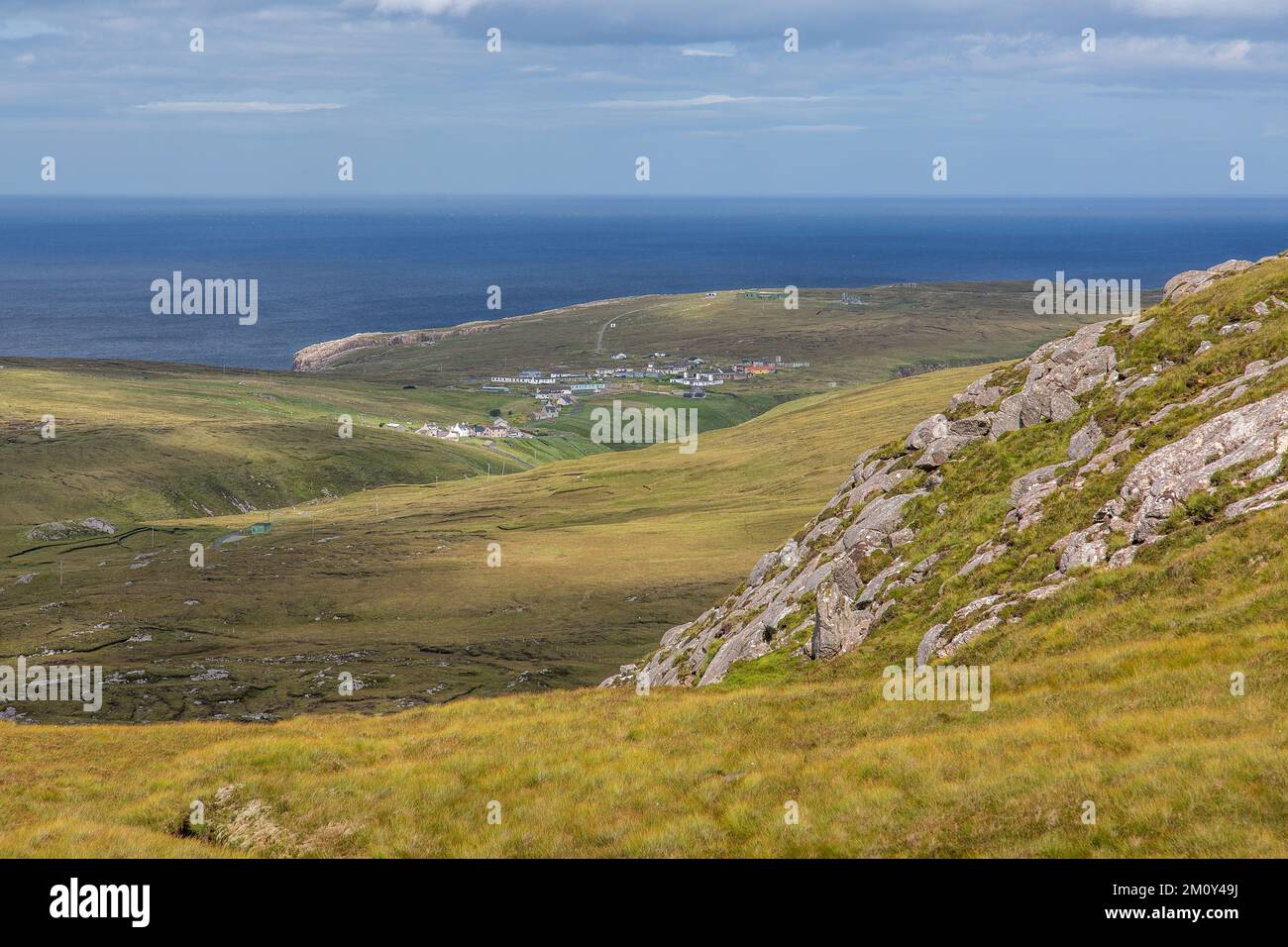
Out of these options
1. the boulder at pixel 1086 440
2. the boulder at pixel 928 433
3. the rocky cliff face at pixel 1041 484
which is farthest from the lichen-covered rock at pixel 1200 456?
the boulder at pixel 928 433

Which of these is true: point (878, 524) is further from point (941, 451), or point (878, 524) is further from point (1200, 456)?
point (1200, 456)

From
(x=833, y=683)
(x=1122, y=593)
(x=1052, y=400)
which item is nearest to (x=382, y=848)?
(x=833, y=683)

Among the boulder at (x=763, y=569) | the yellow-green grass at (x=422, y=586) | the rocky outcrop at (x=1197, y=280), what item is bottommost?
the yellow-green grass at (x=422, y=586)

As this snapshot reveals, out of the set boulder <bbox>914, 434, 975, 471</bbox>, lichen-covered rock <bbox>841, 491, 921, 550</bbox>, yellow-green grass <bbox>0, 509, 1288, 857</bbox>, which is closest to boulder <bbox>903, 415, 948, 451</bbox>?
boulder <bbox>914, 434, 975, 471</bbox>

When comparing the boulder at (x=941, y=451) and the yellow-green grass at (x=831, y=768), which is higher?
the boulder at (x=941, y=451)

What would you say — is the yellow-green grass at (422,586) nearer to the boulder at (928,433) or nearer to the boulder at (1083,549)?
the boulder at (928,433)

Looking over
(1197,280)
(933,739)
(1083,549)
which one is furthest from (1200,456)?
(1197,280)

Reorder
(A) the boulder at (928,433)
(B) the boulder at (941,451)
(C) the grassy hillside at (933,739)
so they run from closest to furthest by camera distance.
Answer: (C) the grassy hillside at (933,739), (B) the boulder at (941,451), (A) the boulder at (928,433)
